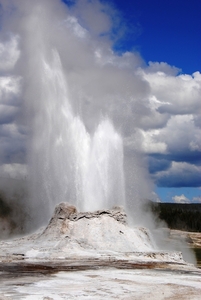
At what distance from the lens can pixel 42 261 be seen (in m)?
21.7

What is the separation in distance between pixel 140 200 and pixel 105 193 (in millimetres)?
5698

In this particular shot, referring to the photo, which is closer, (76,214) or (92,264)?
(92,264)

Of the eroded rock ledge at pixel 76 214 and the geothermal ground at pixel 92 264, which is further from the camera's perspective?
the eroded rock ledge at pixel 76 214

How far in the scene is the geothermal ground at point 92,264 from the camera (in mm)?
14320

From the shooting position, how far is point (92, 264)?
2059cm

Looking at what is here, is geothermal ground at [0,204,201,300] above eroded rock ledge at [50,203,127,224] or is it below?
below

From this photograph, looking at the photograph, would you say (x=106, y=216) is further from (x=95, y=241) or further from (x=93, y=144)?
(x=93, y=144)

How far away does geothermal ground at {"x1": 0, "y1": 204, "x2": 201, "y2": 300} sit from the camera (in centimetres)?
1432

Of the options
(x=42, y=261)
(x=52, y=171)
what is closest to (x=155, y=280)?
(x=42, y=261)

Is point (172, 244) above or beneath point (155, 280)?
above

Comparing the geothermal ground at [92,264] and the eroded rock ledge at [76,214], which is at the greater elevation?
the eroded rock ledge at [76,214]

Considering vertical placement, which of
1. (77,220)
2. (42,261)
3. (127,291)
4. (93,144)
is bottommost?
(127,291)

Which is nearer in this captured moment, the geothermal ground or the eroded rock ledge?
the geothermal ground

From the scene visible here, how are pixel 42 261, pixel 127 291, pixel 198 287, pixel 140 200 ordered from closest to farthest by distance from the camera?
pixel 127 291, pixel 198 287, pixel 42 261, pixel 140 200
